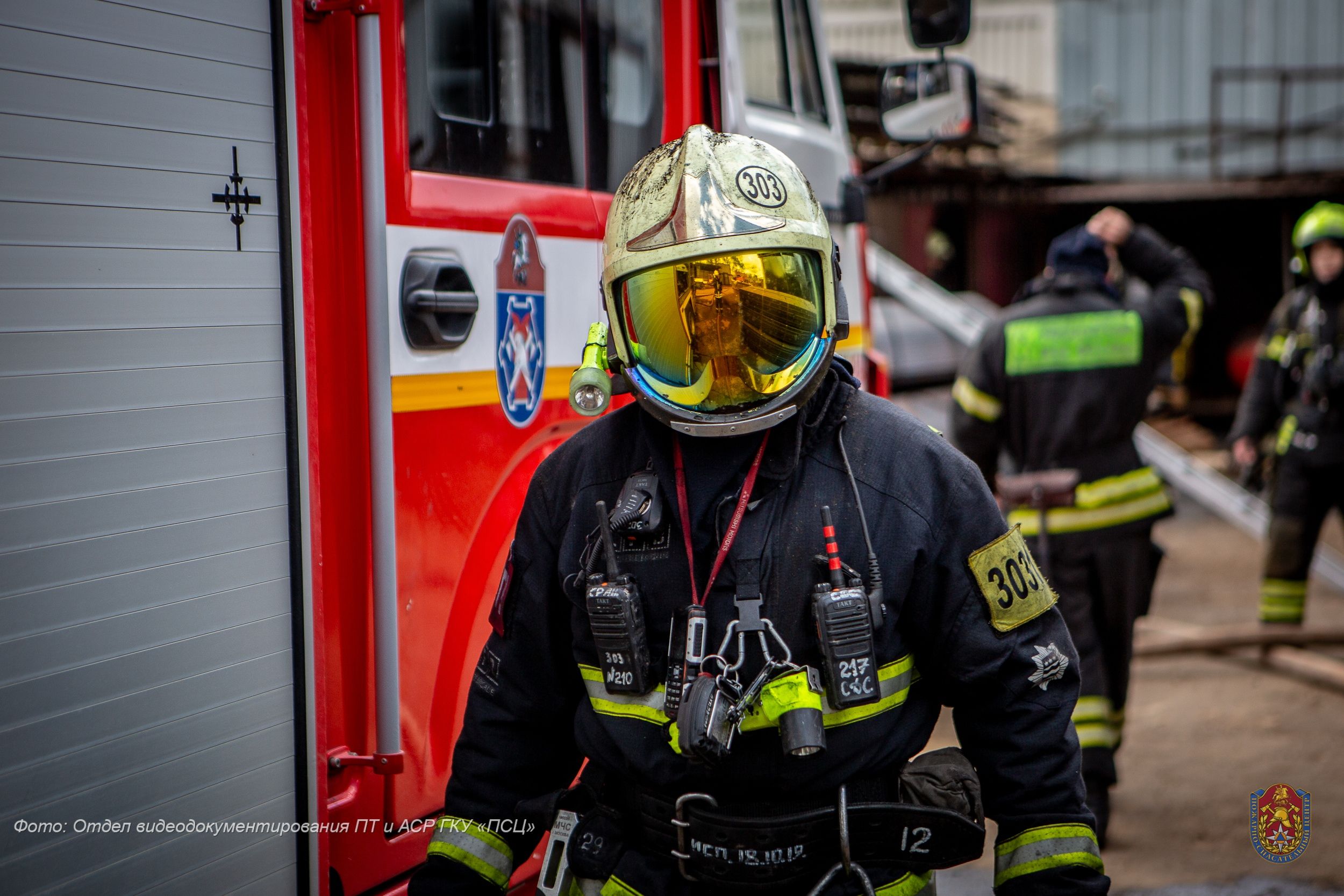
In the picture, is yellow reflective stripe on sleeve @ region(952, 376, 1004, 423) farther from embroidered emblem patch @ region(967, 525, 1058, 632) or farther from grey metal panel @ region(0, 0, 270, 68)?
grey metal panel @ region(0, 0, 270, 68)

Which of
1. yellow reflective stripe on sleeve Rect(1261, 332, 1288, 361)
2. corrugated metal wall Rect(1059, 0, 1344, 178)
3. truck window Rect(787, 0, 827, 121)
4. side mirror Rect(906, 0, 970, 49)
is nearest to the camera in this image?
side mirror Rect(906, 0, 970, 49)

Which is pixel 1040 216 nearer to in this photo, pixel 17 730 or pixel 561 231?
pixel 561 231

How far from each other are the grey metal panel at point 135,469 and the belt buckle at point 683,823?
789 mm

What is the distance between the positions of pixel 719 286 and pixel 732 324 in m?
0.06

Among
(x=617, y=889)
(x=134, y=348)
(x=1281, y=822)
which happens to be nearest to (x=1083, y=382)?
(x=1281, y=822)

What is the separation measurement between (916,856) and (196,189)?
137 cm

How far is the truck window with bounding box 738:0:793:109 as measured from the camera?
140 inches

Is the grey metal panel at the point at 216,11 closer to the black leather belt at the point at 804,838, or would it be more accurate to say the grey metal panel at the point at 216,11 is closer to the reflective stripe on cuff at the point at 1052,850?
the black leather belt at the point at 804,838

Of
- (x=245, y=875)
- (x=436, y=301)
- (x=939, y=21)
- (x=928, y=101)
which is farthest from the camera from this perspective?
(x=928, y=101)

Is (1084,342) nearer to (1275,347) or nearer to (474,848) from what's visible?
(1275,347)

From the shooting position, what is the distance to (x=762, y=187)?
1.66m

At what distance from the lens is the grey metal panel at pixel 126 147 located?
55.7 inches

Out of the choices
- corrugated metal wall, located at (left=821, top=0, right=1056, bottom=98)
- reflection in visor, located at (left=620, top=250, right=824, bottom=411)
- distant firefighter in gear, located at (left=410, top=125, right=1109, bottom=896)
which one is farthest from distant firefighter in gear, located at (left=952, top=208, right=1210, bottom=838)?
corrugated metal wall, located at (left=821, top=0, right=1056, bottom=98)

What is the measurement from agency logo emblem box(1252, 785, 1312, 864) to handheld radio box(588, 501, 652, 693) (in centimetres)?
304
